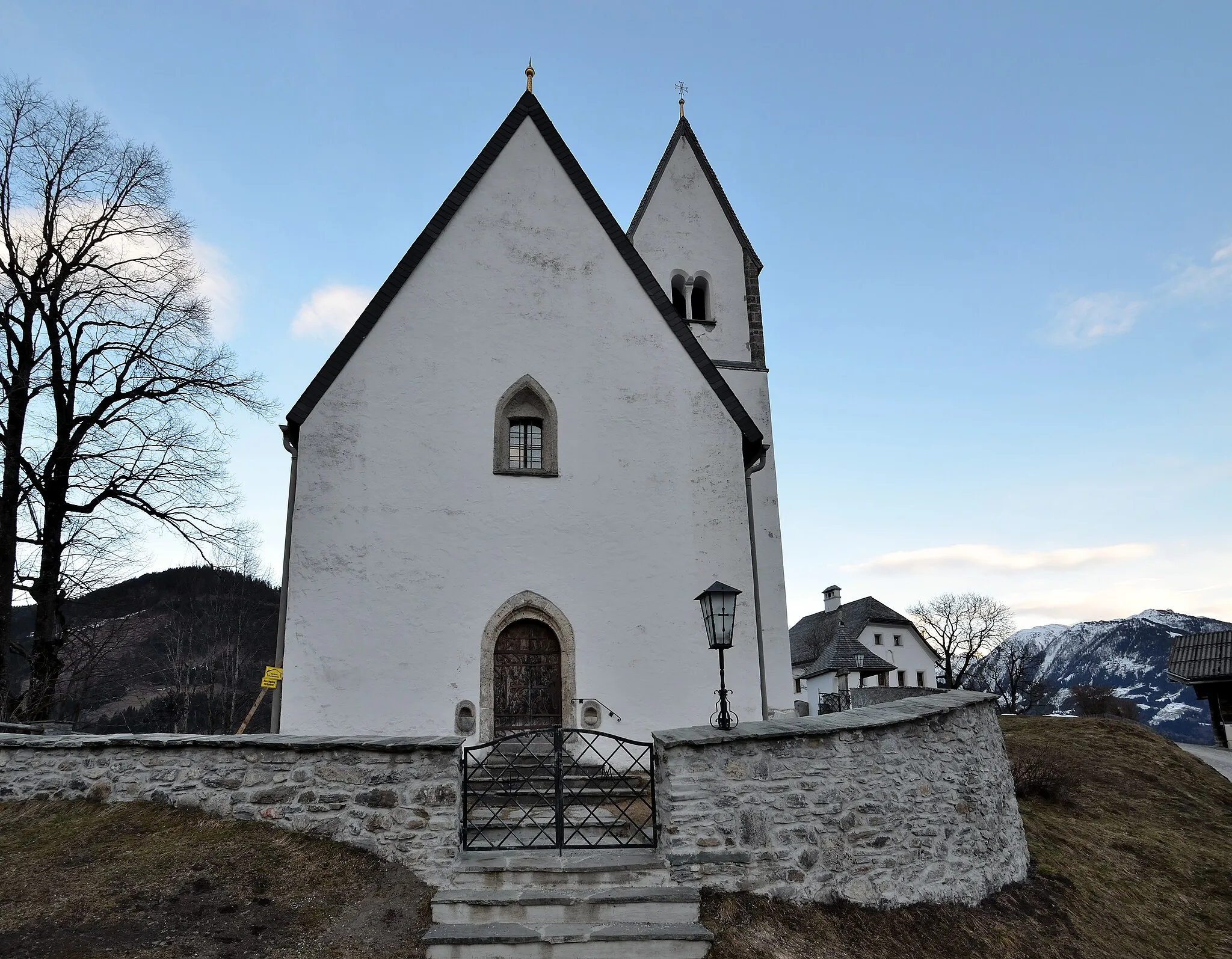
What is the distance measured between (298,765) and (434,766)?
4.42ft

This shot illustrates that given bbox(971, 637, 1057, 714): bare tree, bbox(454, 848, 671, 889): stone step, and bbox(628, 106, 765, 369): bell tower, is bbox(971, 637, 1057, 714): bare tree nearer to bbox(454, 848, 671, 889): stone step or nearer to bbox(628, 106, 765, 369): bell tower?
bbox(628, 106, 765, 369): bell tower

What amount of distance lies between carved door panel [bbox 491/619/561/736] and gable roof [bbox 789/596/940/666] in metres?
35.4

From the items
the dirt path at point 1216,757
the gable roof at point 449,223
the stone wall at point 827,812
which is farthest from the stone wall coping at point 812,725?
the dirt path at point 1216,757

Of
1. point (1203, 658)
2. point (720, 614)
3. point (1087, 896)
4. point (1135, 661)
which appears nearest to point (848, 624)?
point (1203, 658)

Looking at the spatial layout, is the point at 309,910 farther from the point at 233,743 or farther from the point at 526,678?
the point at 526,678

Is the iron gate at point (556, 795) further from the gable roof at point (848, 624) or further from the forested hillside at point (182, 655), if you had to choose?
the gable roof at point (848, 624)

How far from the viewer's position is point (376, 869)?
7.17 meters

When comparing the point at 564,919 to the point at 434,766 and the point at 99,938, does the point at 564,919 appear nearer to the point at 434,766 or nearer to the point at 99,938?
the point at 434,766

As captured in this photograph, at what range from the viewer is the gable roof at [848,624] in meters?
45.6

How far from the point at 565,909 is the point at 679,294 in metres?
14.7

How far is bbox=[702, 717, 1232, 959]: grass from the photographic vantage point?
22.6 feet

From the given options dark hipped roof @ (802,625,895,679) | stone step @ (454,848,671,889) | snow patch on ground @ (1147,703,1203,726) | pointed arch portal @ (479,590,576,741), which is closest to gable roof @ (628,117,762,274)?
pointed arch portal @ (479,590,576,741)

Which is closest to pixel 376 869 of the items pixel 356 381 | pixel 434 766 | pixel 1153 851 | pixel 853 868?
pixel 434 766

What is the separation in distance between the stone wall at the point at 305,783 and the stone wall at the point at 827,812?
6.83ft
